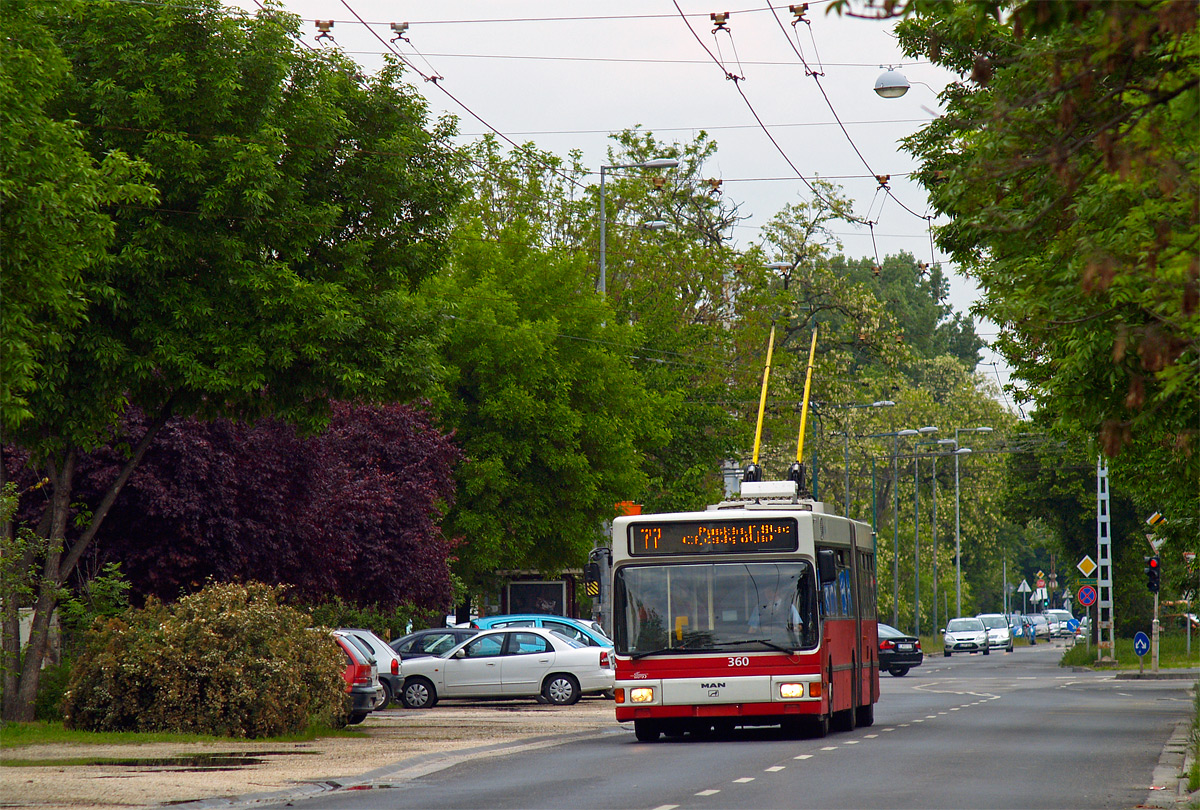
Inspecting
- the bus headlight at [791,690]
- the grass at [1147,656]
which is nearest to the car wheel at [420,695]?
the bus headlight at [791,690]

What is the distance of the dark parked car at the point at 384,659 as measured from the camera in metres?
27.0

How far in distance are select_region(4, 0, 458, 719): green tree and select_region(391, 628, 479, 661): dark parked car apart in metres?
10.2

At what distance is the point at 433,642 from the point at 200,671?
37.7 feet

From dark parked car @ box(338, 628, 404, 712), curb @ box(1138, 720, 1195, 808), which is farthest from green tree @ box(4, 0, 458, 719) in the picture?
curb @ box(1138, 720, 1195, 808)

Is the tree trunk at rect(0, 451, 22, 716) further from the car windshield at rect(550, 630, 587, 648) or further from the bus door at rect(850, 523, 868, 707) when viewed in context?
the car windshield at rect(550, 630, 587, 648)

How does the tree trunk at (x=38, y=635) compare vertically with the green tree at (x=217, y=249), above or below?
below

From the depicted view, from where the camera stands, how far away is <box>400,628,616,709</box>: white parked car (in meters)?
31.5

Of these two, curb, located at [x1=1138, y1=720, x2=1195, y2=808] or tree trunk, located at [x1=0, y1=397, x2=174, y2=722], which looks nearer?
curb, located at [x1=1138, y1=720, x2=1195, y2=808]

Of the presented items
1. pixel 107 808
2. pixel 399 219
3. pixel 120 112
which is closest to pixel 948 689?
pixel 399 219

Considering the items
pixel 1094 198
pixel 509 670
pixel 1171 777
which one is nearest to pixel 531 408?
pixel 509 670

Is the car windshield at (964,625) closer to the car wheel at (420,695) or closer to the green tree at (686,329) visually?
the green tree at (686,329)

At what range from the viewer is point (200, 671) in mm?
21047

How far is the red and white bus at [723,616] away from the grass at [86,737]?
461 cm

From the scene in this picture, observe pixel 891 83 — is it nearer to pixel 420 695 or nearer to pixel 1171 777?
pixel 1171 777
